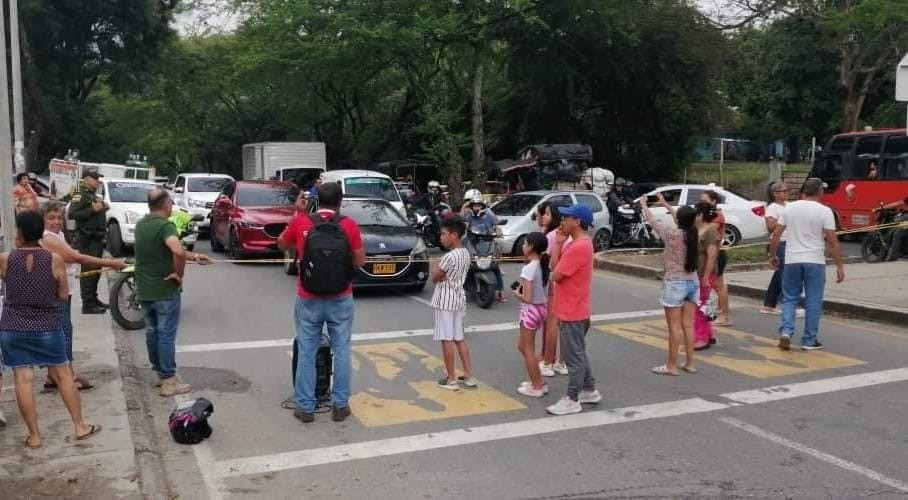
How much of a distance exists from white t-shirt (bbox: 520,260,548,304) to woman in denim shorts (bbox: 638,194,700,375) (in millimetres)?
1226

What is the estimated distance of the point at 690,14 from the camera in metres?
31.7

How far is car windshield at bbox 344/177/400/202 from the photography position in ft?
64.9

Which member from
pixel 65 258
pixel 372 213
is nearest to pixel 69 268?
pixel 65 258

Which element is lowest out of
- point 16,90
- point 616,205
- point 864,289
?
point 864,289

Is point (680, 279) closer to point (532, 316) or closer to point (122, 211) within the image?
point (532, 316)

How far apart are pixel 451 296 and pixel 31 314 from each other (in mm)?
3258

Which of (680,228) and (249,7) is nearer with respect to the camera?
(680,228)

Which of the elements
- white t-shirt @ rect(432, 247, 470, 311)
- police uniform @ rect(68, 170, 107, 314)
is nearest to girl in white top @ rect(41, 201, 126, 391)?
police uniform @ rect(68, 170, 107, 314)

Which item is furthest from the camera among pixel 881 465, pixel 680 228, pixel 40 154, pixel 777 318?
pixel 40 154

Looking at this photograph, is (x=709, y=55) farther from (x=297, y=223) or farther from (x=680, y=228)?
(x=297, y=223)

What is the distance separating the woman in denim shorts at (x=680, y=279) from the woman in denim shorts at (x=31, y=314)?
5.07m

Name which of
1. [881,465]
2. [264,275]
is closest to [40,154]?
[264,275]

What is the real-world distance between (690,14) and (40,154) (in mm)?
32805

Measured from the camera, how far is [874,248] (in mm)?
16203
